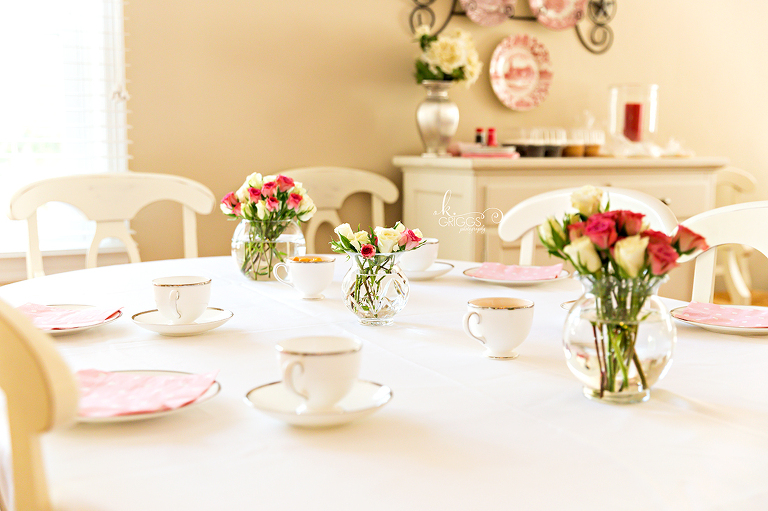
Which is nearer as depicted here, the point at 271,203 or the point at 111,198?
the point at 271,203

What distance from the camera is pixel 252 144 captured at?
2.80m

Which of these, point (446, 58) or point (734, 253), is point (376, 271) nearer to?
point (446, 58)

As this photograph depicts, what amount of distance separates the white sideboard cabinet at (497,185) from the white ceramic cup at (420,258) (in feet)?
3.45

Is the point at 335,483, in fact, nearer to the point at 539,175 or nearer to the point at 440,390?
the point at 440,390

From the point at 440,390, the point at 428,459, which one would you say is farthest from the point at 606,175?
the point at 428,459

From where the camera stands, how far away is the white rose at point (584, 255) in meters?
0.73

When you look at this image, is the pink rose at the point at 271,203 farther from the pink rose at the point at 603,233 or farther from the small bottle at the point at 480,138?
the small bottle at the point at 480,138

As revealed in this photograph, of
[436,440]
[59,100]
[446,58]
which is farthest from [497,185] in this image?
[436,440]

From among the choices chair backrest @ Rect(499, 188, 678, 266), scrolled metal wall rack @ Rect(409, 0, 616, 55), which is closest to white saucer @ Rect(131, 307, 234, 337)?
chair backrest @ Rect(499, 188, 678, 266)

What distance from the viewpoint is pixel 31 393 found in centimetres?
51

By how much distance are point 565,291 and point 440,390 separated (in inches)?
26.6

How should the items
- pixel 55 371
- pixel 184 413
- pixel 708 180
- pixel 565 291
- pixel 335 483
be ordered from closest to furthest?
pixel 55 371 < pixel 335 483 < pixel 184 413 < pixel 565 291 < pixel 708 180

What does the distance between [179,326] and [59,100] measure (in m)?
1.76

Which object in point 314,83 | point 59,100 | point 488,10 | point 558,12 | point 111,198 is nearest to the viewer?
point 111,198
